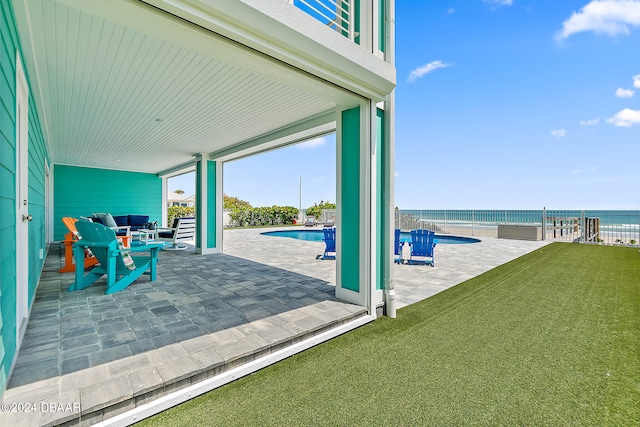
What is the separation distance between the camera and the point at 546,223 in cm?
1109

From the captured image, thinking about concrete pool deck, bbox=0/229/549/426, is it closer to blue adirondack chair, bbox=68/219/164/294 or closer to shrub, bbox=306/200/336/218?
blue adirondack chair, bbox=68/219/164/294

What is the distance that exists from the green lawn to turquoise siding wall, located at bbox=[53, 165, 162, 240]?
11958 millimetres

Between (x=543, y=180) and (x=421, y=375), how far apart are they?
42.2 meters

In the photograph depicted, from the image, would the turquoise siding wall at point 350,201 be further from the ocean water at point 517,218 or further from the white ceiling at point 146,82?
the ocean water at point 517,218

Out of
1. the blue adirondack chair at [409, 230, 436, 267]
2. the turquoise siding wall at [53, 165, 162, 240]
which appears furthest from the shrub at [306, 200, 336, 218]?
the blue adirondack chair at [409, 230, 436, 267]

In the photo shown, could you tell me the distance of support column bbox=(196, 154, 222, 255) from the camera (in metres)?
7.60

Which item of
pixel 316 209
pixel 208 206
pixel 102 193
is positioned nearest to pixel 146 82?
pixel 208 206

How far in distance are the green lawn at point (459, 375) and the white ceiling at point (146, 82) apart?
8.43ft

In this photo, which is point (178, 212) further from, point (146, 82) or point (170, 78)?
point (170, 78)

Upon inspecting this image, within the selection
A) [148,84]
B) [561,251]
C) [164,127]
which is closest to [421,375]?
[148,84]

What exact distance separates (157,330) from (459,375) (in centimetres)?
261

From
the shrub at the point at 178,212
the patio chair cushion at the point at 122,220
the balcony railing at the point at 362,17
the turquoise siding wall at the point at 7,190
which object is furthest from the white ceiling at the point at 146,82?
the shrub at the point at 178,212

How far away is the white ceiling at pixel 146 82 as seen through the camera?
2.25 m

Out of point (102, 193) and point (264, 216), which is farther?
point (264, 216)
